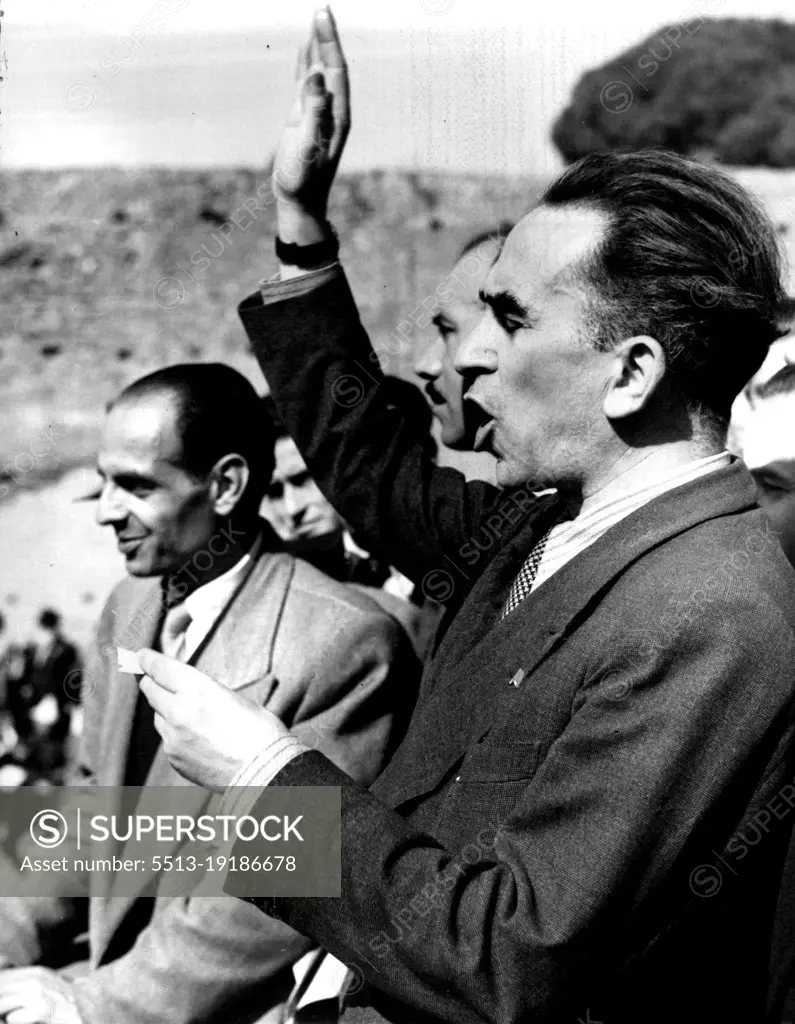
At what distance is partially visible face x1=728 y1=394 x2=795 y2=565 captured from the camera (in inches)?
108

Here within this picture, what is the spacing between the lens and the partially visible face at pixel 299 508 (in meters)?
3.77

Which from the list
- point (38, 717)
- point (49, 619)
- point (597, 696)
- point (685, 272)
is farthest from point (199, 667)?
point (49, 619)

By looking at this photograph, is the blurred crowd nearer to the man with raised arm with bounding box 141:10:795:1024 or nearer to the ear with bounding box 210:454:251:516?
the ear with bounding box 210:454:251:516

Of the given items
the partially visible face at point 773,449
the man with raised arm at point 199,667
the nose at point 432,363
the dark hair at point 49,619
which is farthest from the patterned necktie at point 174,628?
the dark hair at point 49,619

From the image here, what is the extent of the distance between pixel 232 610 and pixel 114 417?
0.51 metres

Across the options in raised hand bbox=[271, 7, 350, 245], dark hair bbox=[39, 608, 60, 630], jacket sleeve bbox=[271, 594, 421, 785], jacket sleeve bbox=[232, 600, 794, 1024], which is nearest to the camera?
jacket sleeve bbox=[232, 600, 794, 1024]

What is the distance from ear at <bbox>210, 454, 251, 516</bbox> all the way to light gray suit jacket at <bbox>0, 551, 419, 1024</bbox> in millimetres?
138

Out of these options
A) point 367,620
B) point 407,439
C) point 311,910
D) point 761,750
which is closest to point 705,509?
point 761,750

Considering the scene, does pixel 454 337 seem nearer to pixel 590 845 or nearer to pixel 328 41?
pixel 328 41

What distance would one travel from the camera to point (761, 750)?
57.4 inches

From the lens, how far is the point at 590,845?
1400 millimetres

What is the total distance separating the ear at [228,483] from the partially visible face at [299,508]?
934 mm

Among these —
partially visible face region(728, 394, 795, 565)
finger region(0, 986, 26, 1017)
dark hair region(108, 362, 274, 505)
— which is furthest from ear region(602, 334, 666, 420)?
finger region(0, 986, 26, 1017)

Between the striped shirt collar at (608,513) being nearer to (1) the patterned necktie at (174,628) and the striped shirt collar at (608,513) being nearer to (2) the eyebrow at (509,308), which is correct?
(2) the eyebrow at (509,308)
